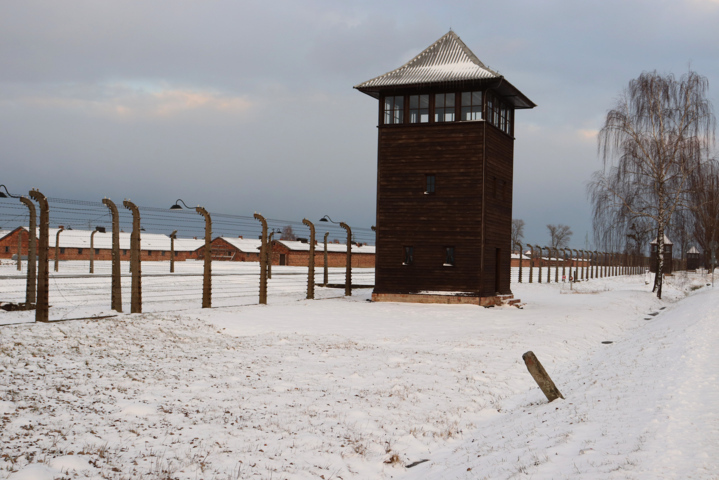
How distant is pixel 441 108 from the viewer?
78.5 ft

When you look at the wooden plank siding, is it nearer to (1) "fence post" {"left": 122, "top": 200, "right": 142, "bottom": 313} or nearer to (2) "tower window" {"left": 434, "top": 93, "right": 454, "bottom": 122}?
(2) "tower window" {"left": 434, "top": 93, "right": 454, "bottom": 122}

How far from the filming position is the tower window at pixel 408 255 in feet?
79.1

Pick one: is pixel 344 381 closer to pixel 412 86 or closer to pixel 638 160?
pixel 412 86

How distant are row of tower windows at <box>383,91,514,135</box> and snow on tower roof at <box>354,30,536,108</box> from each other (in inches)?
28.2

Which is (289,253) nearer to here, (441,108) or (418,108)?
(418,108)

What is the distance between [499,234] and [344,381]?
55.6 ft

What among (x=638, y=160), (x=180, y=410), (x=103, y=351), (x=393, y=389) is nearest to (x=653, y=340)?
(x=393, y=389)

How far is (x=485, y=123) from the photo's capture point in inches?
906

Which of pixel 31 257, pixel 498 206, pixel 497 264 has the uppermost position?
pixel 498 206

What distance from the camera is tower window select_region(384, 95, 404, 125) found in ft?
79.7

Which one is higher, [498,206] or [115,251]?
[498,206]

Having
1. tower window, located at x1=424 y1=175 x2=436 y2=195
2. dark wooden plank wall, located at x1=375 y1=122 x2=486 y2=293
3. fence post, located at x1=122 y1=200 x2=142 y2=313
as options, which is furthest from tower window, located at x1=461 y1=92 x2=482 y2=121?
fence post, located at x1=122 y1=200 x2=142 y2=313

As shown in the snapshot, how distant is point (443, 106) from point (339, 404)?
17563 mm

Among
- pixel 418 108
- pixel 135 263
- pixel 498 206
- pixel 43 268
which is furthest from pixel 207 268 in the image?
pixel 498 206
